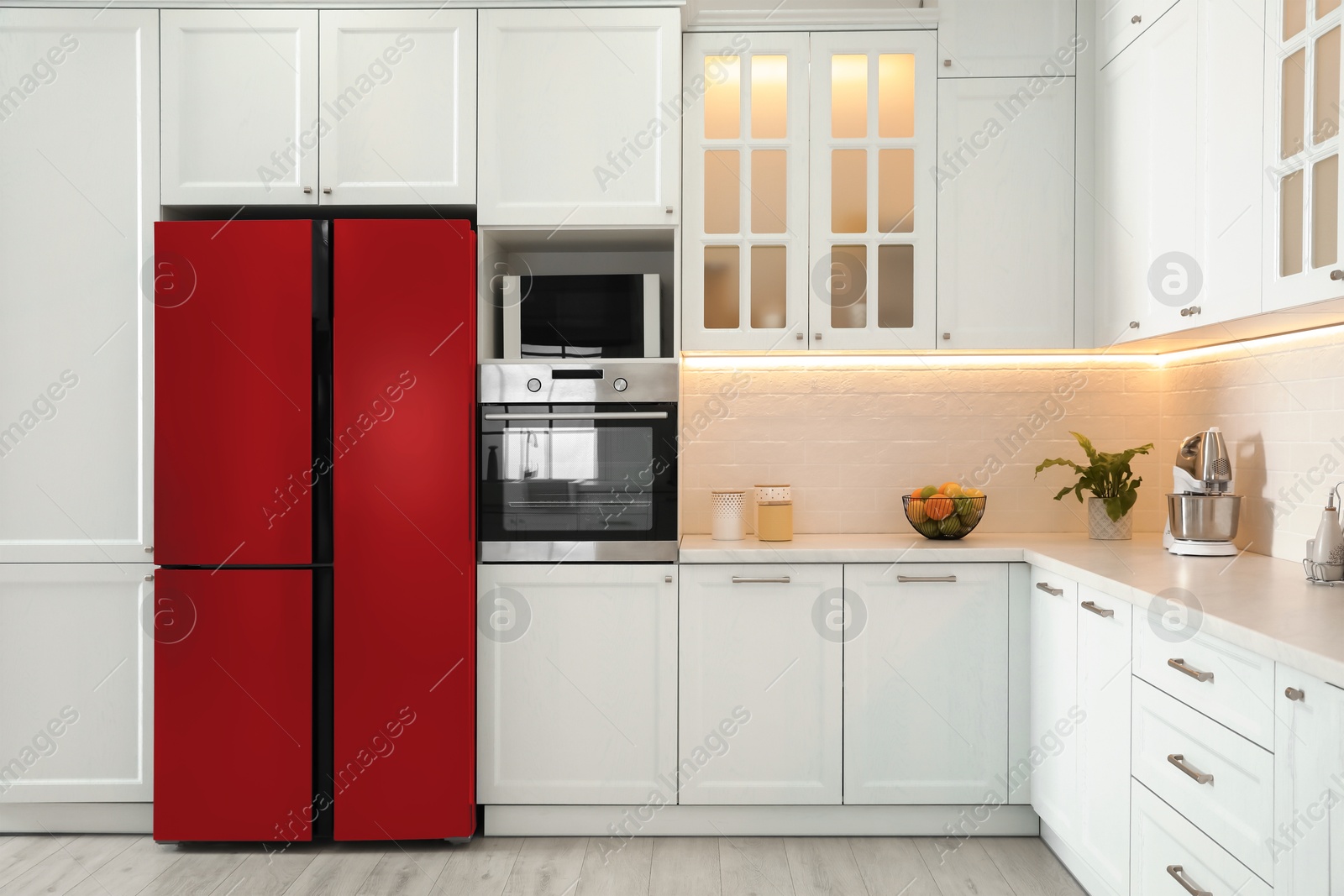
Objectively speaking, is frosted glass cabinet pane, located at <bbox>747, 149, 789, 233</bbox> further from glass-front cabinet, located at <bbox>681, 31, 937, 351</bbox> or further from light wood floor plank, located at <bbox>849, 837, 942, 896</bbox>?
light wood floor plank, located at <bbox>849, 837, 942, 896</bbox>

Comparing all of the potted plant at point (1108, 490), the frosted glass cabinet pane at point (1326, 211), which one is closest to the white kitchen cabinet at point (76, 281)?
the potted plant at point (1108, 490)

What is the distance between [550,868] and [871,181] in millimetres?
2359

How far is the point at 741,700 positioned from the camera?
103 inches

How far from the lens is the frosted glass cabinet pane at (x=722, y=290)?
2830 mm

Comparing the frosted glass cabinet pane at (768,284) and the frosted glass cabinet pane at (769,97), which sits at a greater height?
the frosted glass cabinet pane at (769,97)

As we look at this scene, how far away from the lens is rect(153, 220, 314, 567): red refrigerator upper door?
8.29 ft

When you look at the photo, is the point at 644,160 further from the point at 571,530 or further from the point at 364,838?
the point at 364,838

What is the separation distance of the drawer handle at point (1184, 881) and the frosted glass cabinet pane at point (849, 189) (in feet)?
6.42

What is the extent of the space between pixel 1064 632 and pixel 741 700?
944 mm

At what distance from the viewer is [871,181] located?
2826 mm

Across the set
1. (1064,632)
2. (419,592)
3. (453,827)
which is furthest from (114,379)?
(1064,632)

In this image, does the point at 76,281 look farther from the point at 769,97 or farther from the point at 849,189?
the point at 849,189

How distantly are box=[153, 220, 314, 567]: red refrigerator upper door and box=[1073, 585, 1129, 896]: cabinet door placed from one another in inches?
86.2

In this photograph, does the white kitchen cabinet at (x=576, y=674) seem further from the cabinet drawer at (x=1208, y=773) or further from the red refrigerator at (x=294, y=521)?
the cabinet drawer at (x=1208, y=773)
